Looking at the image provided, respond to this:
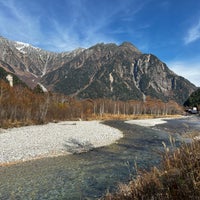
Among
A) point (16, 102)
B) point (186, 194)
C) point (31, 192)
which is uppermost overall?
point (16, 102)

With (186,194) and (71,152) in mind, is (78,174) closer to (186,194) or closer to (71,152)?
(71,152)

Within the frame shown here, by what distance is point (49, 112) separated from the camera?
7681cm

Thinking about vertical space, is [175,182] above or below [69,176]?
above

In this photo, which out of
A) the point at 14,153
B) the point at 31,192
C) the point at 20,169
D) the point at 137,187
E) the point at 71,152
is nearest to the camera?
the point at 137,187

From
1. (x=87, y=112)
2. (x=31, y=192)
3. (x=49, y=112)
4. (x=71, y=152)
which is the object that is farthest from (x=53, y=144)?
(x=87, y=112)

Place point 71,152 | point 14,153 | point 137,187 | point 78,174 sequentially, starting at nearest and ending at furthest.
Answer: point 137,187, point 78,174, point 14,153, point 71,152

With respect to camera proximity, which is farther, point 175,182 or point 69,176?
point 69,176

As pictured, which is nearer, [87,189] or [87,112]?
[87,189]

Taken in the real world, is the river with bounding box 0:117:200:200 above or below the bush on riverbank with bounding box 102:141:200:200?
below

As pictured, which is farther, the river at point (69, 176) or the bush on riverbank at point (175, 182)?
the river at point (69, 176)

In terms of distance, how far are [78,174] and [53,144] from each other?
11.6 m

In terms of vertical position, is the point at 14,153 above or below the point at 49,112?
below

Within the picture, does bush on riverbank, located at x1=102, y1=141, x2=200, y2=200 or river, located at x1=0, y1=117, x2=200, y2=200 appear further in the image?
river, located at x1=0, y1=117, x2=200, y2=200

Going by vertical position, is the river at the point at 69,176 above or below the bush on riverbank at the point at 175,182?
below
